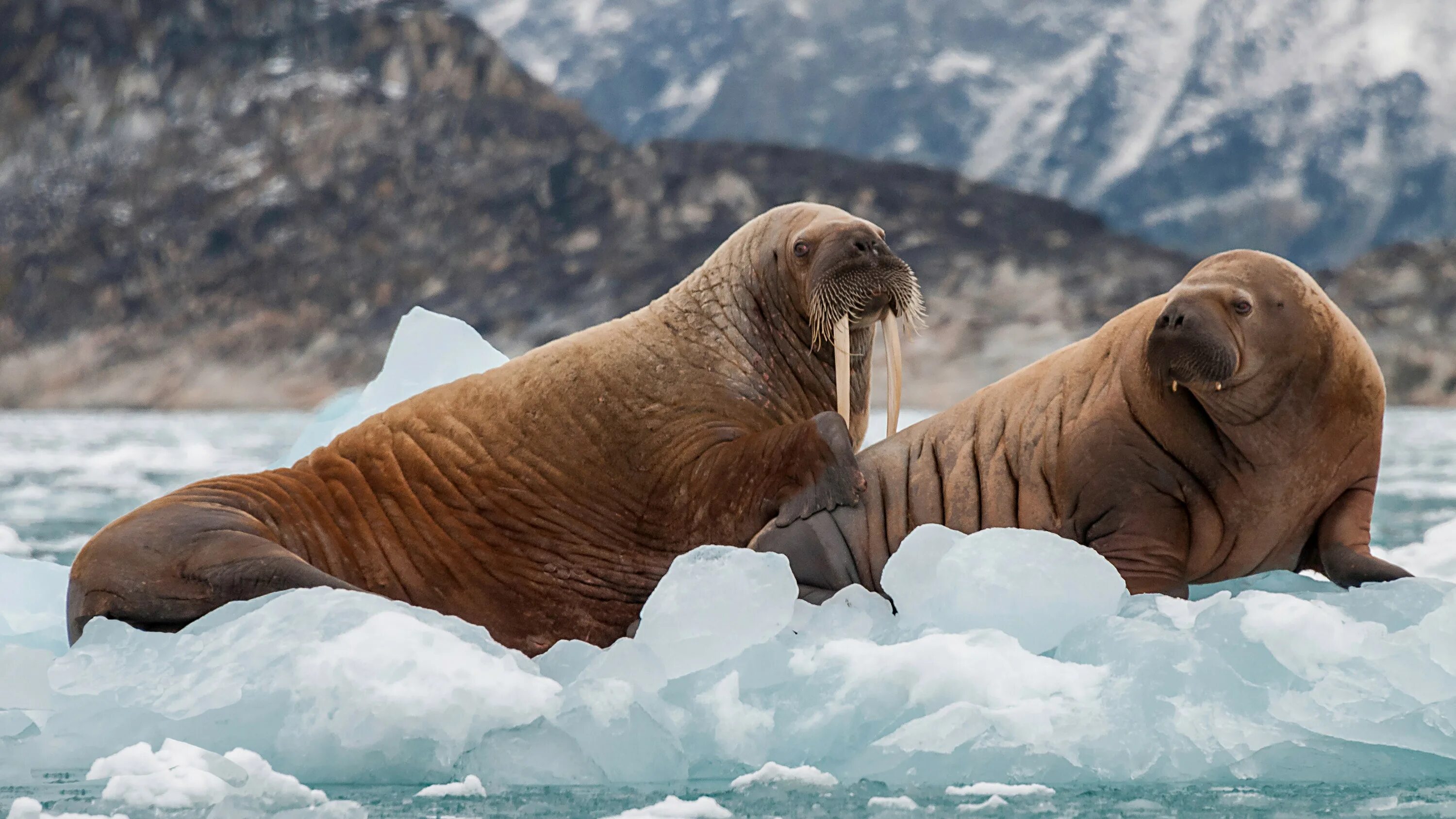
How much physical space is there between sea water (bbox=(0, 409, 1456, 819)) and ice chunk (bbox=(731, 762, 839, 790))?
3 cm

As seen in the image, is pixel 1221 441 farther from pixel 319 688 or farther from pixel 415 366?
pixel 415 366

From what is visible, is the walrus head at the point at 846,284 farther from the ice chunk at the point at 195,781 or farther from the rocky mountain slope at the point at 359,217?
the rocky mountain slope at the point at 359,217

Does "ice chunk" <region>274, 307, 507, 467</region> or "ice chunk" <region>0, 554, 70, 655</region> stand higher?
"ice chunk" <region>274, 307, 507, 467</region>

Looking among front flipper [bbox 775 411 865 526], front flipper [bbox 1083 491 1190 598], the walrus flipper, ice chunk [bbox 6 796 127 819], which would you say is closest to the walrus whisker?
front flipper [bbox 775 411 865 526]

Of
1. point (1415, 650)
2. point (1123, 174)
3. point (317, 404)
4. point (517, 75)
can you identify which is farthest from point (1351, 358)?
point (1123, 174)

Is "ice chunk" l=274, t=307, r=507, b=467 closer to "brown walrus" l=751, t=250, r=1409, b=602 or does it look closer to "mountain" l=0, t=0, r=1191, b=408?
"brown walrus" l=751, t=250, r=1409, b=602

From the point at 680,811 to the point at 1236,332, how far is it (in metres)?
2.11

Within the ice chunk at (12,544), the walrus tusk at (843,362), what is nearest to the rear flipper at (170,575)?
the walrus tusk at (843,362)

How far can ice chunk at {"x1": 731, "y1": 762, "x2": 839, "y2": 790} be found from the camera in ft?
10.8

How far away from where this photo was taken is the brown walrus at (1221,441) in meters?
4.15

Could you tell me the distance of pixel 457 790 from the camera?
3283mm

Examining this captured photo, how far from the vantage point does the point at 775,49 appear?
125 metres

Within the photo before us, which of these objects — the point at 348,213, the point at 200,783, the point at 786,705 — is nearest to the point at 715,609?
the point at 786,705

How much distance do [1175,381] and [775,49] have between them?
124 meters
